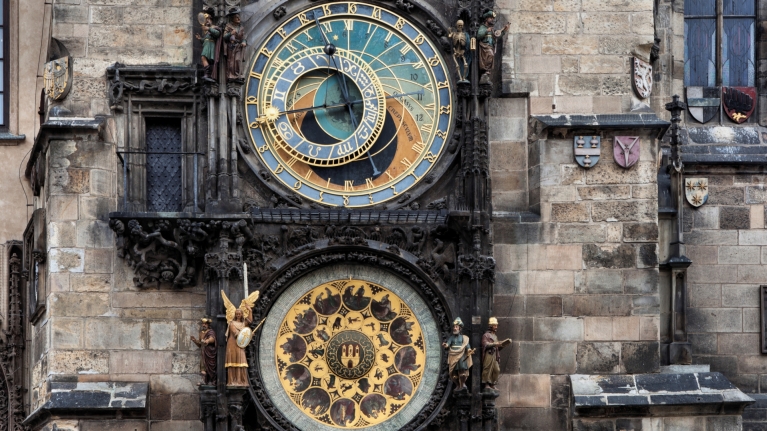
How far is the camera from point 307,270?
72.7ft

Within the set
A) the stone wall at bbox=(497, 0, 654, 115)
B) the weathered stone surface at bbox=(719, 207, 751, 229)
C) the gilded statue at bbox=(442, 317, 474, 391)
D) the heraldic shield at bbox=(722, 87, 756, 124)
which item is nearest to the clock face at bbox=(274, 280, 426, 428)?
the gilded statue at bbox=(442, 317, 474, 391)

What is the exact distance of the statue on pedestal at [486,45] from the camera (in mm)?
22531

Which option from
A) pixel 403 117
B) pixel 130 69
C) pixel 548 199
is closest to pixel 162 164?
pixel 130 69

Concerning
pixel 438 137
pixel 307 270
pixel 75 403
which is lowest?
pixel 75 403

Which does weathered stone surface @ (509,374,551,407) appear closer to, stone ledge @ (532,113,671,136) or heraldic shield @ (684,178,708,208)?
stone ledge @ (532,113,671,136)

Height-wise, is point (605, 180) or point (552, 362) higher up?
point (605, 180)

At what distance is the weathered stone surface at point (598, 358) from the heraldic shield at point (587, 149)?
77.4 inches

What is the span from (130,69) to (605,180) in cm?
531

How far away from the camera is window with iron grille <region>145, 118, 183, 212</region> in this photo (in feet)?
74.0

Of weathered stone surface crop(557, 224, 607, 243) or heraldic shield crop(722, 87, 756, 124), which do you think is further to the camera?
heraldic shield crop(722, 87, 756, 124)

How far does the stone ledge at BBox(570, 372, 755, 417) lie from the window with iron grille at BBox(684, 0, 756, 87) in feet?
15.2

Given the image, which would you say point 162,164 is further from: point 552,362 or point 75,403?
point 552,362

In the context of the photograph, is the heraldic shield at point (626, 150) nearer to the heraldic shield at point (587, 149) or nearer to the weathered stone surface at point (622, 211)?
the heraldic shield at point (587, 149)

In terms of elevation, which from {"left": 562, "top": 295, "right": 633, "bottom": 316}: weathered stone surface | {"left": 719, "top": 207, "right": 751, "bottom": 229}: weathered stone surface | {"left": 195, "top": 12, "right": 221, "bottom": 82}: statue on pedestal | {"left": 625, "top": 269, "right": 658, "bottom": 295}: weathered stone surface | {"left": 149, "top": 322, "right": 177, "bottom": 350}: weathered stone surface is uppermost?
{"left": 195, "top": 12, "right": 221, "bottom": 82}: statue on pedestal
